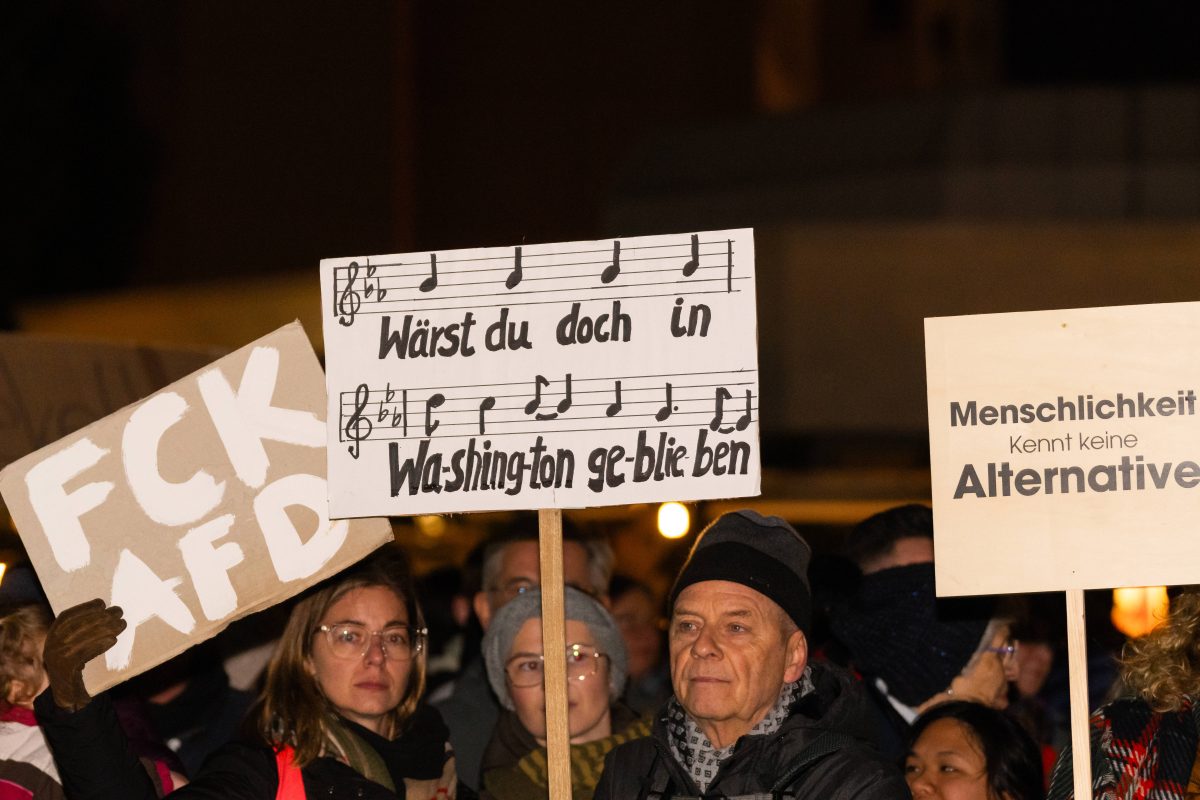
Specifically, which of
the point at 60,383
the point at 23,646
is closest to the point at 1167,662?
the point at 23,646

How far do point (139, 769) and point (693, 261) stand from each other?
1595 millimetres

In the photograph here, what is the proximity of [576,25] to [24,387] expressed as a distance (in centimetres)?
1093

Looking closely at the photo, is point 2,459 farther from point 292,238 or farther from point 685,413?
point 292,238

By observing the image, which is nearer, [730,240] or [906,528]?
[730,240]

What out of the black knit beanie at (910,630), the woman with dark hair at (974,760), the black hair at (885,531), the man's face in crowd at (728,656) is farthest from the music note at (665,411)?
the black hair at (885,531)

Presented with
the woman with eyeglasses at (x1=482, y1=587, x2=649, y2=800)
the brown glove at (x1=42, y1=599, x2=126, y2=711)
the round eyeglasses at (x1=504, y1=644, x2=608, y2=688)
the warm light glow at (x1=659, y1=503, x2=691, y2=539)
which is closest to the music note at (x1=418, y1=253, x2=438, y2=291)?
the brown glove at (x1=42, y1=599, x2=126, y2=711)

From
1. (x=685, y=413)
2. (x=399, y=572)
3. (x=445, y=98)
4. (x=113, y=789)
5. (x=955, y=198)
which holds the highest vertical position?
(x=445, y=98)

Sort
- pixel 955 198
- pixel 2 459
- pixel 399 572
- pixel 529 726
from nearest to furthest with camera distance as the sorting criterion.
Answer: pixel 399 572
pixel 529 726
pixel 2 459
pixel 955 198

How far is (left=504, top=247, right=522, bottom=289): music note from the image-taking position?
3658 mm

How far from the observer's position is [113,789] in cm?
350

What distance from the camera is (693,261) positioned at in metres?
3.57

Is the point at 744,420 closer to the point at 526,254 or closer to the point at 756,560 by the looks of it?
the point at 756,560

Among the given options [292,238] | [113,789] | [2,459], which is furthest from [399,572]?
[292,238]

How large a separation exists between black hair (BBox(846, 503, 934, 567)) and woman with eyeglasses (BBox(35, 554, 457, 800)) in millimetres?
1248
